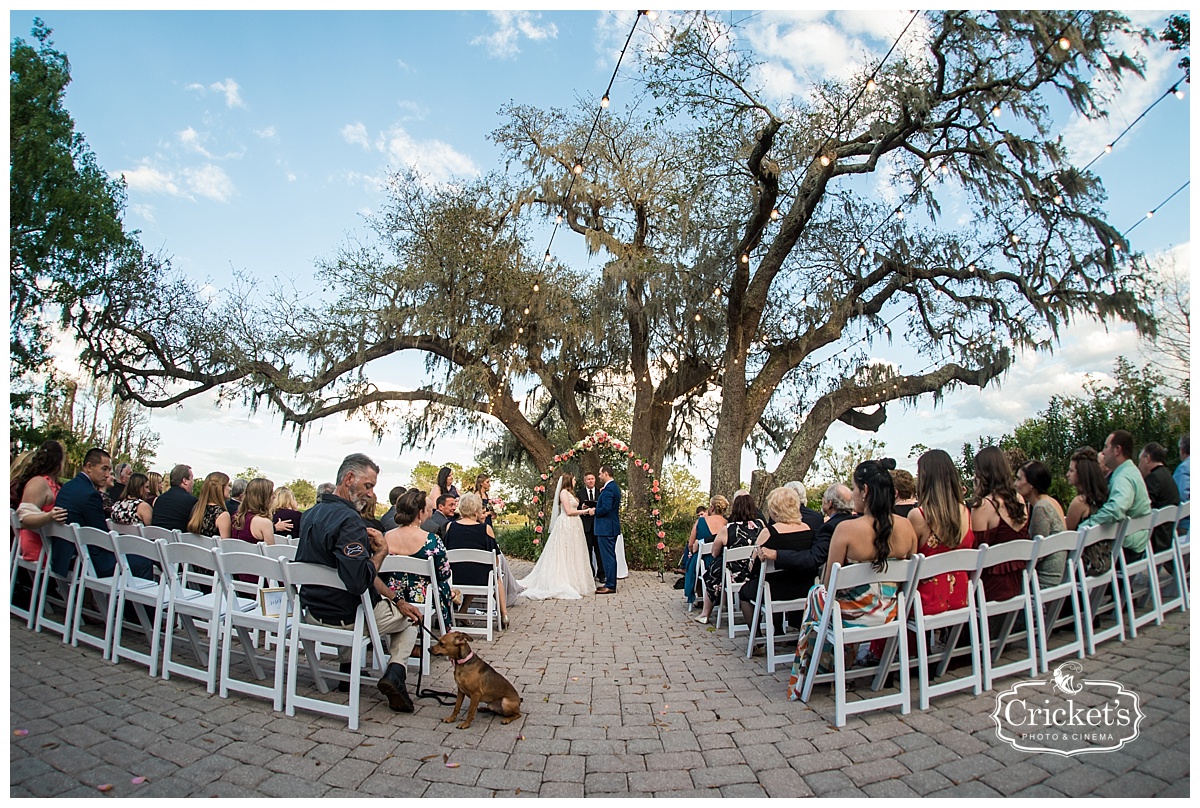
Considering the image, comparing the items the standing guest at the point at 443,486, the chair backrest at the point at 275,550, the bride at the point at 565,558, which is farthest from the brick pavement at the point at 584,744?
the bride at the point at 565,558

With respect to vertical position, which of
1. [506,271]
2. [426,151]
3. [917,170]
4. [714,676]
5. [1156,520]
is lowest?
[714,676]

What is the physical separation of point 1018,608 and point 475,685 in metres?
2.74

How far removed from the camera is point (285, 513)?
5254 mm

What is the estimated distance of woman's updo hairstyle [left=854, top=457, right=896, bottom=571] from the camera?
9.85 feet

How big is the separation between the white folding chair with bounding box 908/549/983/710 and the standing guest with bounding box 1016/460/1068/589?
1.82 feet

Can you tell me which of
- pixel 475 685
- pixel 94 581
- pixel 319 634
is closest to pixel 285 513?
pixel 94 581

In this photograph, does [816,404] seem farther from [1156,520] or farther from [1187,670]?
[1187,670]

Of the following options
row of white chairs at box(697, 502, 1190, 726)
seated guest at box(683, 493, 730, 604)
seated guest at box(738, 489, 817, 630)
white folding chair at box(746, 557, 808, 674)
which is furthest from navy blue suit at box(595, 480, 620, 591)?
row of white chairs at box(697, 502, 1190, 726)

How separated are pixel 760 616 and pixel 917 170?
8148 mm

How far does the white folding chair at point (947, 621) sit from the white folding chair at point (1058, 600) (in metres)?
0.34

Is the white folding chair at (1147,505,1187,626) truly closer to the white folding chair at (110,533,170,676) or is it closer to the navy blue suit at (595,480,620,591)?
the white folding chair at (110,533,170,676)

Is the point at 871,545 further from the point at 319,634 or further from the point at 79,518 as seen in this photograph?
the point at 79,518
